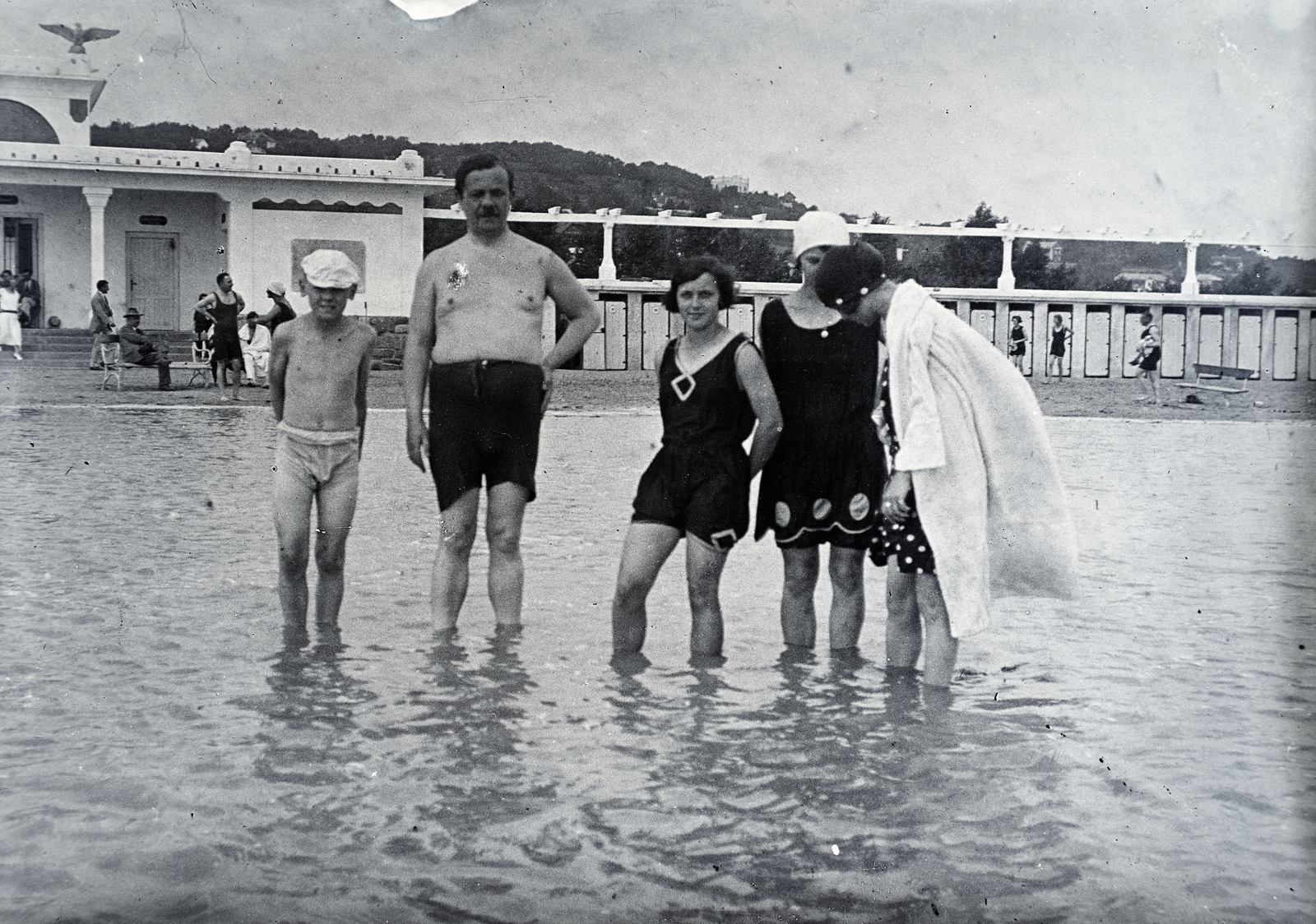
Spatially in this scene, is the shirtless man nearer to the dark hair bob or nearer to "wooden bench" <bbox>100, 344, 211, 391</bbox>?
the dark hair bob

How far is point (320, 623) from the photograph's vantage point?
519cm

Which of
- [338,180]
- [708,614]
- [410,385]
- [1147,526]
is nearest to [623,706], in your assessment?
[708,614]

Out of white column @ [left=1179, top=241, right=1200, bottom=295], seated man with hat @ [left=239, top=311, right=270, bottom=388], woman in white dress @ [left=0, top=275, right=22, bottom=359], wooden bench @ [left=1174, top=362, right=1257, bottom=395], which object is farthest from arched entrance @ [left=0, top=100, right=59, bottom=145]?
white column @ [left=1179, top=241, right=1200, bottom=295]

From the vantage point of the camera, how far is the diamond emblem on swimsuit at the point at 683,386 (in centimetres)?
456

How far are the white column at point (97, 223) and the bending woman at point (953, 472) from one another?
17.3 m

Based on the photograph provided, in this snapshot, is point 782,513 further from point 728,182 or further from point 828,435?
point 728,182

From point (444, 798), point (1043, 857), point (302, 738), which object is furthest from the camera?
point (302, 738)

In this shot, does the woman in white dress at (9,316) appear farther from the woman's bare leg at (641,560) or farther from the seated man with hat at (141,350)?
the woman's bare leg at (641,560)

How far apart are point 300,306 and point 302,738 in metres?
15.4

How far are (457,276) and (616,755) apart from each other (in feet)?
6.05

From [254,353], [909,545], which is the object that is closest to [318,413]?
[909,545]

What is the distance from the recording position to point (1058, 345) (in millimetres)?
26578

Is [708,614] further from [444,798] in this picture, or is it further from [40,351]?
[40,351]

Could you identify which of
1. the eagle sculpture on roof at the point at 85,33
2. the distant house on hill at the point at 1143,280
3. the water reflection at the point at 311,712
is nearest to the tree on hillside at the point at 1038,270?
the distant house on hill at the point at 1143,280
